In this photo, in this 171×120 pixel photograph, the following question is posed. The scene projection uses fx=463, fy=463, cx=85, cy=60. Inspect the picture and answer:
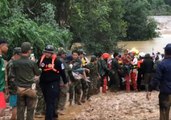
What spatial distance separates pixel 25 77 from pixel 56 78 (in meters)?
0.83

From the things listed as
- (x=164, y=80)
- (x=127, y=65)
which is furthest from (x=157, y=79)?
(x=127, y=65)

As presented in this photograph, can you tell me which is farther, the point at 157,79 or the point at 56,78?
the point at 56,78

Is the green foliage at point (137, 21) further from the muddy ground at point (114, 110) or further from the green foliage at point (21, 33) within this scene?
the muddy ground at point (114, 110)

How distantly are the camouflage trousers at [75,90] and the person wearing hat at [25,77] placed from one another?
4196 mm

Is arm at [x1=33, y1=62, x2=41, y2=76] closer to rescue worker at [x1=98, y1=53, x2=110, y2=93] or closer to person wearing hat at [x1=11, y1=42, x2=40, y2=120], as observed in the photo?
person wearing hat at [x1=11, y1=42, x2=40, y2=120]

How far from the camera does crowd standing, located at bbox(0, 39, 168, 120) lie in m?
8.62

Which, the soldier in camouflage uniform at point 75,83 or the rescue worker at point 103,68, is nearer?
the soldier in camouflage uniform at point 75,83

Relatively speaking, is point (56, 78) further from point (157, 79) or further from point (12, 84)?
point (157, 79)

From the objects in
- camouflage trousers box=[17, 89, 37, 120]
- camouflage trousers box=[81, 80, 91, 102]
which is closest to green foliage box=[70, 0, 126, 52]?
camouflage trousers box=[81, 80, 91, 102]

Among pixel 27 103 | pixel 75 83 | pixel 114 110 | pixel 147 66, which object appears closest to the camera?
pixel 27 103

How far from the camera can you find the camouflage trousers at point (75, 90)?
1316 centimetres

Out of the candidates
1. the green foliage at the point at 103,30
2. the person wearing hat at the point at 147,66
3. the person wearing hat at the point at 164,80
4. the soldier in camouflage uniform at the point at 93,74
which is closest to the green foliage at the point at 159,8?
the green foliage at the point at 103,30

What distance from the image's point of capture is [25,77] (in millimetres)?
8633

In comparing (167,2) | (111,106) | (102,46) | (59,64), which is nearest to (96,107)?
(111,106)
